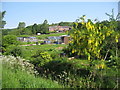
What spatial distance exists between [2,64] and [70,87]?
9.69ft

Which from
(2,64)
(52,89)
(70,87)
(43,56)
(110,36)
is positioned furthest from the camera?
(43,56)

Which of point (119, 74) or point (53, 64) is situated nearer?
point (119, 74)

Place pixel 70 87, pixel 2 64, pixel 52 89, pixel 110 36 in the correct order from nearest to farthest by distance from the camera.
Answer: pixel 52 89 < pixel 70 87 < pixel 110 36 < pixel 2 64

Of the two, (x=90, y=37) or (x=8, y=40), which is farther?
(x=8, y=40)

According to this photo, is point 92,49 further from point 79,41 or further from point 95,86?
point 95,86

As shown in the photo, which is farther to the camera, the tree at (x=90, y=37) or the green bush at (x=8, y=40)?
the green bush at (x=8, y=40)

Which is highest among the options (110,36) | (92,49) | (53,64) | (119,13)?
(119,13)

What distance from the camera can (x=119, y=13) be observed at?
→ 4.38 m

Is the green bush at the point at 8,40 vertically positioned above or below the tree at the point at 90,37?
below

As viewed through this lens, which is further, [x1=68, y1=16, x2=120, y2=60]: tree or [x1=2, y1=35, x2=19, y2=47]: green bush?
[x1=2, y1=35, x2=19, y2=47]: green bush

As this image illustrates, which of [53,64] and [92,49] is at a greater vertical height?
[92,49]

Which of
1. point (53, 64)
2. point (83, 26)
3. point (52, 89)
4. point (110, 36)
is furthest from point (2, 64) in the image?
point (110, 36)

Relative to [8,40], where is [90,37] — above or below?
above

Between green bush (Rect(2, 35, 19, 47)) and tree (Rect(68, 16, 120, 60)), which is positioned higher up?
tree (Rect(68, 16, 120, 60))
